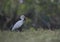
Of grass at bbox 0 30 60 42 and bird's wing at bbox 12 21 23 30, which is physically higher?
grass at bbox 0 30 60 42

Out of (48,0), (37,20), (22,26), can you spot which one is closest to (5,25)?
(22,26)

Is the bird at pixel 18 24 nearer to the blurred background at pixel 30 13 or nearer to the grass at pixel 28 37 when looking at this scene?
the blurred background at pixel 30 13

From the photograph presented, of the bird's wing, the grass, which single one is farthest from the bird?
the grass

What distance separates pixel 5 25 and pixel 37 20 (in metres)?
1.30

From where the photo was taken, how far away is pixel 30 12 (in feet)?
32.7

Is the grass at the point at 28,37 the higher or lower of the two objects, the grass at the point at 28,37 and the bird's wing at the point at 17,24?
the higher

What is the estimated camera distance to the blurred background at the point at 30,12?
9305mm

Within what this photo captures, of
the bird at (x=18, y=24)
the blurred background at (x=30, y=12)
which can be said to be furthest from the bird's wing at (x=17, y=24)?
the blurred background at (x=30, y=12)

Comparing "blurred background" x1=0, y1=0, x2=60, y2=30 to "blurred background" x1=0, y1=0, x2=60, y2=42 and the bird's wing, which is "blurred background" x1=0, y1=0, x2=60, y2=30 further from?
the bird's wing

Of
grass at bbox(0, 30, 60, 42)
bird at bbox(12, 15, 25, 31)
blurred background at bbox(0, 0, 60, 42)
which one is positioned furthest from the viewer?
blurred background at bbox(0, 0, 60, 42)

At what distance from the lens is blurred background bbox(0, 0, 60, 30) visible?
9.30m

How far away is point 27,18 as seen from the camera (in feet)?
33.2

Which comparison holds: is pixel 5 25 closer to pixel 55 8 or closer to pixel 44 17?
pixel 44 17

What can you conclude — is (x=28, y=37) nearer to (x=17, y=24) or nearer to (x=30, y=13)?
(x=17, y=24)
